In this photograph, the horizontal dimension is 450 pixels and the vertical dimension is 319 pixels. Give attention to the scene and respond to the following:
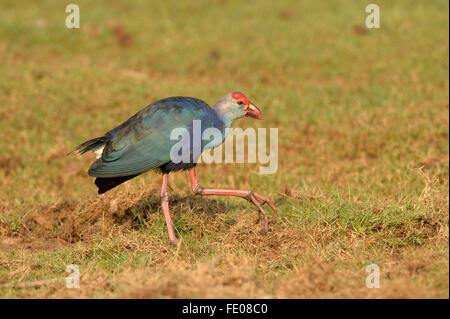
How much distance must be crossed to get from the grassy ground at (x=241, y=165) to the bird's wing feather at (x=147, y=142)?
527mm

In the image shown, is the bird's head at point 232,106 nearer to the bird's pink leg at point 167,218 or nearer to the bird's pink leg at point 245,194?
the bird's pink leg at point 245,194

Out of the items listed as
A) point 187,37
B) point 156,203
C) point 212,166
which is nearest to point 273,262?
point 156,203

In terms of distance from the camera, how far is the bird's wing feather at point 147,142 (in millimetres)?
4223

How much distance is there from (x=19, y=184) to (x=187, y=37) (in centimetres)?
493

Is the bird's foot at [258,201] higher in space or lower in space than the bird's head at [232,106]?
lower

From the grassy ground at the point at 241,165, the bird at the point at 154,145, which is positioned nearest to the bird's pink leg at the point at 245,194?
the bird at the point at 154,145

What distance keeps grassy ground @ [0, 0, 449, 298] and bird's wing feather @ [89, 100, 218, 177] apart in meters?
0.53

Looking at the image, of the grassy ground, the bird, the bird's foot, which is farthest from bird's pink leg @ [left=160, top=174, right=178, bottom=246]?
the bird's foot

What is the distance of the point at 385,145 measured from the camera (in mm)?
6684

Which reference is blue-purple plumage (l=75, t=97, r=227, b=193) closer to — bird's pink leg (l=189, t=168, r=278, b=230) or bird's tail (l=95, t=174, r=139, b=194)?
bird's tail (l=95, t=174, r=139, b=194)

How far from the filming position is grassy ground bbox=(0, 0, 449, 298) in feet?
12.0

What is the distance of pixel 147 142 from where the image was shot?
14.0ft

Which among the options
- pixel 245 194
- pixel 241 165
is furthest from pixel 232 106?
pixel 241 165
